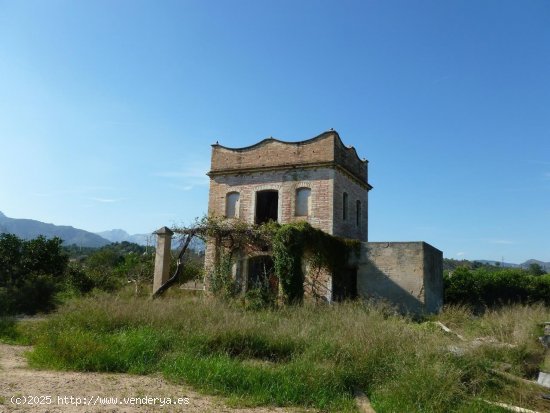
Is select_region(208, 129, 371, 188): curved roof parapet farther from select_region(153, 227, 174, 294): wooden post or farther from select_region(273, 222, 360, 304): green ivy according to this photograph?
select_region(153, 227, 174, 294): wooden post

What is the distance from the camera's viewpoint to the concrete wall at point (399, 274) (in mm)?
15914

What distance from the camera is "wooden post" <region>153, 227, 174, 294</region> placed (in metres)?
14.9

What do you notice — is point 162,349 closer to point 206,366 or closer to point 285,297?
point 206,366

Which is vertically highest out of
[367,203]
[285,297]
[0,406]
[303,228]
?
[367,203]

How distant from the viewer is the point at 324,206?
58.5ft

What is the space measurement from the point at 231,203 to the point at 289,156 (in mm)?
3565

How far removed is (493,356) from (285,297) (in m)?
7.16

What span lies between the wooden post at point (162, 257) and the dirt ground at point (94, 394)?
8.00 metres

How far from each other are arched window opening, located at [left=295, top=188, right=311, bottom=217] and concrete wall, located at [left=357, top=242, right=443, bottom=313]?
2845 mm

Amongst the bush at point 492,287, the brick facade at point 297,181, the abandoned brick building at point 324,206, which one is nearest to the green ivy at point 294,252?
the abandoned brick building at point 324,206

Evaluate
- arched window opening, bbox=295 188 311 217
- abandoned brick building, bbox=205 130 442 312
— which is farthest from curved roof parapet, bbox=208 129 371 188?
arched window opening, bbox=295 188 311 217

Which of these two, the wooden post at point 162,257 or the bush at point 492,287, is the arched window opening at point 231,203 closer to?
the wooden post at point 162,257

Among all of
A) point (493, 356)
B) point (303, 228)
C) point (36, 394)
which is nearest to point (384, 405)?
point (493, 356)

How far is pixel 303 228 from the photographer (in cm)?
1521
